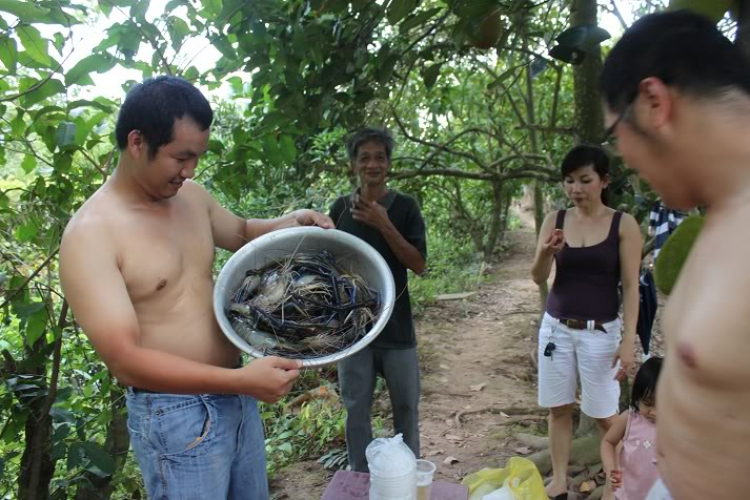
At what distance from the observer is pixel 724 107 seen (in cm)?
84

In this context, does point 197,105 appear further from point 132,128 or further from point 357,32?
point 357,32

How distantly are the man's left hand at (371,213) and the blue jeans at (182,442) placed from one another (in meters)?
0.90

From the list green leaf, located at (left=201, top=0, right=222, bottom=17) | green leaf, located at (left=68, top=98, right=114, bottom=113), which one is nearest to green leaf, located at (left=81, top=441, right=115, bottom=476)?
green leaf, located at (left=68, top=98, right=114, bottom=113)

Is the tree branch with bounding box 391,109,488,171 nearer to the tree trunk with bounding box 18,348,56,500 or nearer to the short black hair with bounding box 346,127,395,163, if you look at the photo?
the short black hair with bounding box 346,127,395,163

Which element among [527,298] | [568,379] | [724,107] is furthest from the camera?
[527,298]

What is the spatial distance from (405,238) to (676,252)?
1039 millimetres

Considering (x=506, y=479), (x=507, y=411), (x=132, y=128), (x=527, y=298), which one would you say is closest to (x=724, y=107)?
(x=132, y=128)

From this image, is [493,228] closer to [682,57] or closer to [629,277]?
[629,277]

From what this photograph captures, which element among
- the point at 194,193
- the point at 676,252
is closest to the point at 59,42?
the point at 194,193

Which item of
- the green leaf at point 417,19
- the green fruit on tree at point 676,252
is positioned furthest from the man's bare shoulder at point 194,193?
the green fruit on tree at point 676,252

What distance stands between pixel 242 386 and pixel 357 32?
1.20 m

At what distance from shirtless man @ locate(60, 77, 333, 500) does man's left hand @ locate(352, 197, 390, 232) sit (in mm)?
733

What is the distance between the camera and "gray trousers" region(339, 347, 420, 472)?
237 cm

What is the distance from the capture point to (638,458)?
6.62 feet
